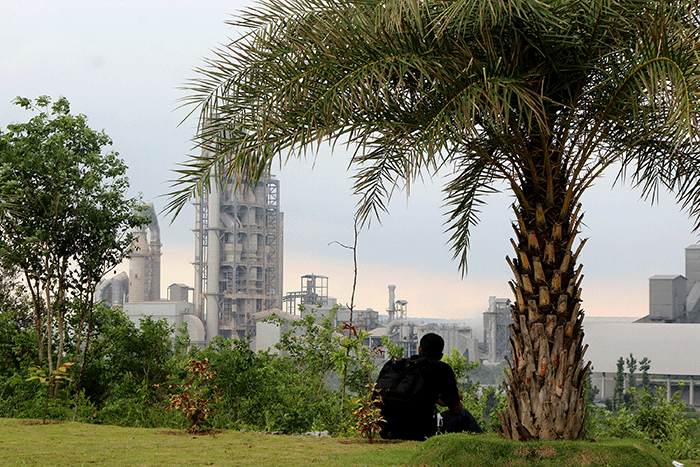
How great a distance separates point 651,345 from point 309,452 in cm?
2410

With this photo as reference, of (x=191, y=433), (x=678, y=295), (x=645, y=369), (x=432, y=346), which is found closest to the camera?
(x=432, y=346)

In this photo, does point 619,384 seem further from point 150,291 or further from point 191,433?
point 150,291

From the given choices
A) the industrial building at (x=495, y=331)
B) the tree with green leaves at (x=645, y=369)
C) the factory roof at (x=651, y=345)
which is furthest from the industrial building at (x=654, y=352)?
the industrial building at (x=495, y=331)

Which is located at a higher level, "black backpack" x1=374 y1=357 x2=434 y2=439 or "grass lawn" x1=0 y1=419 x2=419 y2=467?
"black backpack" x1=374 y1=357 x2=434 y2=439

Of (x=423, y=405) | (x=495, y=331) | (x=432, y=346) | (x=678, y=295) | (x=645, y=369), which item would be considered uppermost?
(x=678, y=295)

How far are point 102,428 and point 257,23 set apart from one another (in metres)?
4.07

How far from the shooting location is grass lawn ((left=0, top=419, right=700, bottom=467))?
4.08 metres

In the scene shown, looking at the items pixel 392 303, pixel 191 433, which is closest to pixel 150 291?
pixel 392 303

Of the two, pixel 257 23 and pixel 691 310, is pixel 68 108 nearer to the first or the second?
pixel 257 23

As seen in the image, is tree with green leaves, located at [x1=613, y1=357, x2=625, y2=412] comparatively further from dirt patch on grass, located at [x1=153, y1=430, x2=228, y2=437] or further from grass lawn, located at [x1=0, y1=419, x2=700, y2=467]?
dirt patch on grass, located at [x1=153, y1=430, x2=228, y2=437]

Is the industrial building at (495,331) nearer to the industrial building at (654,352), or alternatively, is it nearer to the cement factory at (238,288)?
the cement factory at (238,288)

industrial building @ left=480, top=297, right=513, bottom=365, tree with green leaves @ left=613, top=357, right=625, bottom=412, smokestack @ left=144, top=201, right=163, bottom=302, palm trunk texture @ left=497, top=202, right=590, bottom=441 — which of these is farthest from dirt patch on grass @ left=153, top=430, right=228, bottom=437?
smokestack @ left=144, top=201, right=163, bottom=302

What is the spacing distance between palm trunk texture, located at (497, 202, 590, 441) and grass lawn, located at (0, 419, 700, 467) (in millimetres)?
238

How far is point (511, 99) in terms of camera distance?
458 centimetres
